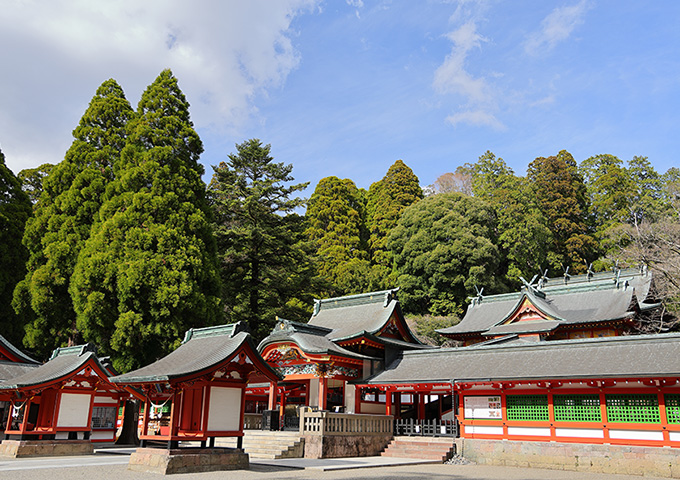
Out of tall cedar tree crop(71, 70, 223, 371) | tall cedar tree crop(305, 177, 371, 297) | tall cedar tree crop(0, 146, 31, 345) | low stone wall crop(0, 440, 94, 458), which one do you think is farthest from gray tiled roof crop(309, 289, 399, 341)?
tall cedar tree crop(0, 146, 31, 345)

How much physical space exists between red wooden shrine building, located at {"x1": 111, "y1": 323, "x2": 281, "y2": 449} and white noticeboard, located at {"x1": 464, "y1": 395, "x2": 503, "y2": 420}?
705 centimetres

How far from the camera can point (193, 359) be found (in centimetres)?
1312

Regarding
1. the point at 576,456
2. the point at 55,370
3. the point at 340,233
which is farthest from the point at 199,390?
the point at 340,233

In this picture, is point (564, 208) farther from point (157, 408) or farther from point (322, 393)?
point (157, 408)

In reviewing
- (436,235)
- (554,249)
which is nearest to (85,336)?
(436,235)

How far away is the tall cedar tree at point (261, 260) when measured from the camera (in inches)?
1122

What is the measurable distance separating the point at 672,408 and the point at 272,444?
11809 millimetres

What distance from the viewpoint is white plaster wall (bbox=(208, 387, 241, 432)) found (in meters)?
12.7

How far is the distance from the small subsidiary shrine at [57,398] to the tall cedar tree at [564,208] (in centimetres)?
3301

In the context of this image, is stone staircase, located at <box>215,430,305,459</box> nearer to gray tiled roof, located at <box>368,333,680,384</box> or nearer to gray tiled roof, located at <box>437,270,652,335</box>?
gray tiled roof, located at <box>368,333,680,384</box>

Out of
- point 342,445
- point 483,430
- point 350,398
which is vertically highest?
point 350,398

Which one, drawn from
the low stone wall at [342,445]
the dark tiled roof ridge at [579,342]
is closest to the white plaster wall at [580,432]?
the dark tiled roof ridge at [579,342]

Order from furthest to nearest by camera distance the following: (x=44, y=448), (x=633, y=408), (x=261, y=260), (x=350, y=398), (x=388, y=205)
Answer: (x=388, y=205) < (x=261, y=260) < (x=350, y=398) < (x=44, y=448) < (x=633, y=408)

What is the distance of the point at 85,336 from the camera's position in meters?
20.2
